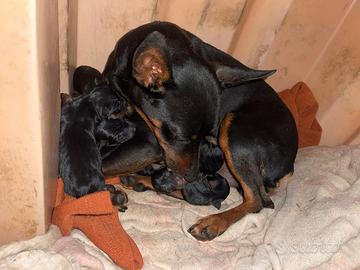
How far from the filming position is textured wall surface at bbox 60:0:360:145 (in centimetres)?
296

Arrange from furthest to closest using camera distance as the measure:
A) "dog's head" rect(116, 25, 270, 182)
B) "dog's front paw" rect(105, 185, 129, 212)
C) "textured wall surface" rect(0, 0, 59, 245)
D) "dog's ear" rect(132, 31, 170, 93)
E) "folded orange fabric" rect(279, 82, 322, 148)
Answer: "folded orange fabric" rect(279, 82, 322, 148) < "dog's front paw" rect(105, 185, 129, 212) < "dog's head" rect(116, 25, 270, 182) < "dog's ear" rect(132, 31, 170, 93) < "textured wall surface" rect(0, 0, 59, 245)

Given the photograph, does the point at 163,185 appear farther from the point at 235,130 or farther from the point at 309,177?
the point at 309,177

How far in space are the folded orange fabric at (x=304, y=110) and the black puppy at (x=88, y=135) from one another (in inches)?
53.7

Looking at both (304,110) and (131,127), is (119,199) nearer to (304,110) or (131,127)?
(131,127)

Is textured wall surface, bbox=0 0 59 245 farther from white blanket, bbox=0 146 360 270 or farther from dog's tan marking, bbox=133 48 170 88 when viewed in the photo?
dog's tan marking, bbox=133 48 170 88

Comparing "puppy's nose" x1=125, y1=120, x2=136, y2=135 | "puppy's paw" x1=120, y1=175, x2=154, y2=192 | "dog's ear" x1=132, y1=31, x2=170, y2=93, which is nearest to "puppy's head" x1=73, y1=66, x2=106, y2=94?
"puppy's nose" x1=125, y1=120, x2=136, y2=135

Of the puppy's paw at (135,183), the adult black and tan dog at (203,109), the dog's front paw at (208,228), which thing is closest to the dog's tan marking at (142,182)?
the puppy's paw at (135,183)

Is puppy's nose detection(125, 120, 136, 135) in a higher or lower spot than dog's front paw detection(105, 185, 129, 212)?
higher

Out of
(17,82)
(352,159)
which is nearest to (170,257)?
(17,82)

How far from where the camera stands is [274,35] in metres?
3.27

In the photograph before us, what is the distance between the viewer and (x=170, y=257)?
2428 millimetres

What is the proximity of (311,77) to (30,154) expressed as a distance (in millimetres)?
2413

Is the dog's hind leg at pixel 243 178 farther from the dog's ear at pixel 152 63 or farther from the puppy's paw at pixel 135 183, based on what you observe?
A: the dog's ear at pixel 152 63

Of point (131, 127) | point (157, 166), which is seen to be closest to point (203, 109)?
point (131, 127)
